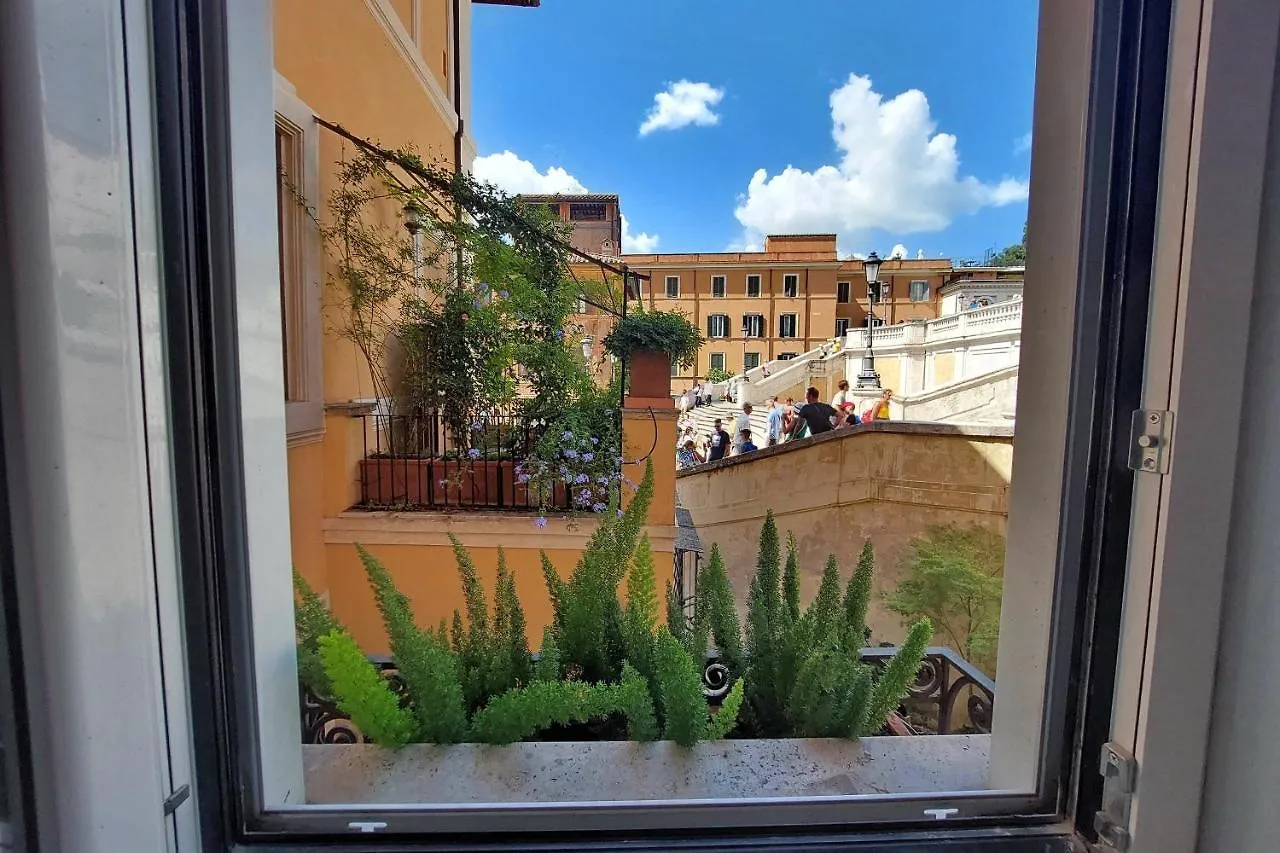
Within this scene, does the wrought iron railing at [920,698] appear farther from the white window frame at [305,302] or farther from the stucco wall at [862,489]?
the stucco wall at [862,489]

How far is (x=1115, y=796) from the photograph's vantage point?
68 centimetres

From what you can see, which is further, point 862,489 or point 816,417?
point 816,417

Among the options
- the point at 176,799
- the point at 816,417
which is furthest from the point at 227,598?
the point at 816,417

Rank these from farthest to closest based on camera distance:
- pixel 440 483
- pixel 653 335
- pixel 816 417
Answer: pixel 816 417, pixel 440 483, pixel 653 335

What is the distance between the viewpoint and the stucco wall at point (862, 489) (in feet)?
15.4

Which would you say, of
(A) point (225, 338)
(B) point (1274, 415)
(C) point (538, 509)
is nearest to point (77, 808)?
(A) point (225, 338)

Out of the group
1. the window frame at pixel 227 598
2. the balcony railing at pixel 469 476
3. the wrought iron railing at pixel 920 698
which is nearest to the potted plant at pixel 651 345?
the balcony railing at pixel 469 476

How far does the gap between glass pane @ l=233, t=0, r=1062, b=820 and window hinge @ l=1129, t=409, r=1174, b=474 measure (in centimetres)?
31

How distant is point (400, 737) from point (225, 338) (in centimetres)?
68

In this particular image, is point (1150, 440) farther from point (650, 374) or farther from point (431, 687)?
point (650, 374)

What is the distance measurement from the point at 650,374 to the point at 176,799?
2222mm

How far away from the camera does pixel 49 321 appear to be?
0.48 metres

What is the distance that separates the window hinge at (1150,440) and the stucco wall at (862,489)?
12.5ft

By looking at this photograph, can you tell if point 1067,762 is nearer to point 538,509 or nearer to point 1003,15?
point 1003,15
